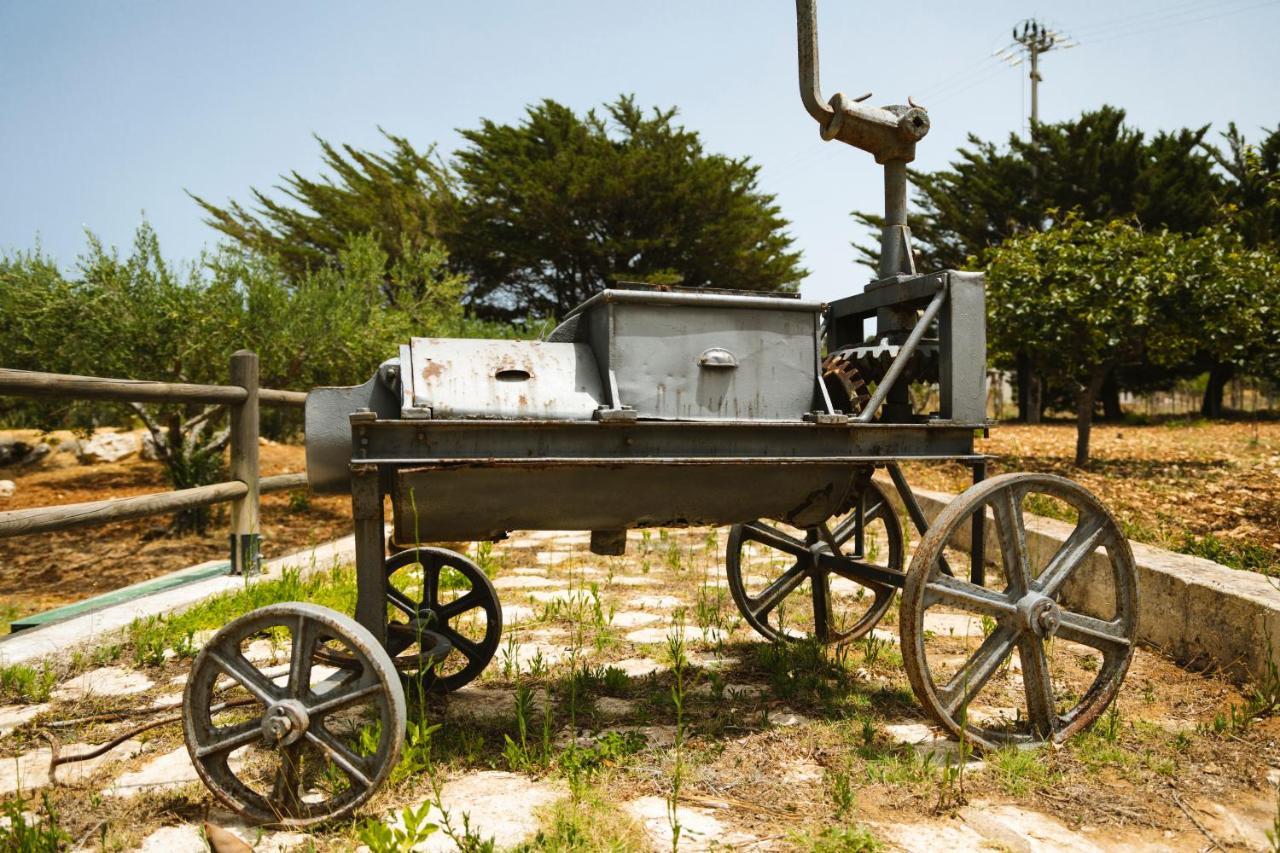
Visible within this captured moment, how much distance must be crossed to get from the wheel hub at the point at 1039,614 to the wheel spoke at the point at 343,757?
6.96 feet

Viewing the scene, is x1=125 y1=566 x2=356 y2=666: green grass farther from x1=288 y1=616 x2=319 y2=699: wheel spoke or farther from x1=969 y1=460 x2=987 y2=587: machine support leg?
x1=969 y1=460 x2=987 y2=587: machine support leg

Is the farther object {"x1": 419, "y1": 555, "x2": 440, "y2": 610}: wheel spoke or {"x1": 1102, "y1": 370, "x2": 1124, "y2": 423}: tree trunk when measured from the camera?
{"x1": 1102, "y1": 370, "x2": 1124, "y2": 423}: tree trunk

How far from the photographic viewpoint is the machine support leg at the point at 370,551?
2.57m

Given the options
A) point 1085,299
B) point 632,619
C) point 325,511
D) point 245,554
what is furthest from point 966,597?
point 1085,299

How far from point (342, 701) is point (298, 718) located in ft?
0.40

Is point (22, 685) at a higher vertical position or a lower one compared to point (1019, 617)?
lower

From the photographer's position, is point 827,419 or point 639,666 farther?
point 639,666

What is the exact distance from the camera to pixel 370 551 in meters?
2.63

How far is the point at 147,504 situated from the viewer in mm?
4570

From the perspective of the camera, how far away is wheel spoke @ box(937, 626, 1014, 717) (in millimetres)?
2758

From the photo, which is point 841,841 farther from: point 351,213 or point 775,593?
point 351,213

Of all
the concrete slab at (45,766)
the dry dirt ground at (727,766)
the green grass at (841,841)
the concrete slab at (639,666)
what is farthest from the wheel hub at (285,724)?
the concrete slab at (639,666)

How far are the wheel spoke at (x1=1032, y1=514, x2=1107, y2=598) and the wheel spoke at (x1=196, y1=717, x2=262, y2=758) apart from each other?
2.52 metres

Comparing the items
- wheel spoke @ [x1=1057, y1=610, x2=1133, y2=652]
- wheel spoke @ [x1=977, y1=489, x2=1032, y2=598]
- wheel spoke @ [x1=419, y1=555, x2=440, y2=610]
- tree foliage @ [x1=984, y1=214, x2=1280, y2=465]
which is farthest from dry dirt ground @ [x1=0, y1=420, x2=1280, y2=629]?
wheel spoke @ [x1=419, y1=555, x2=440, y2=610]
